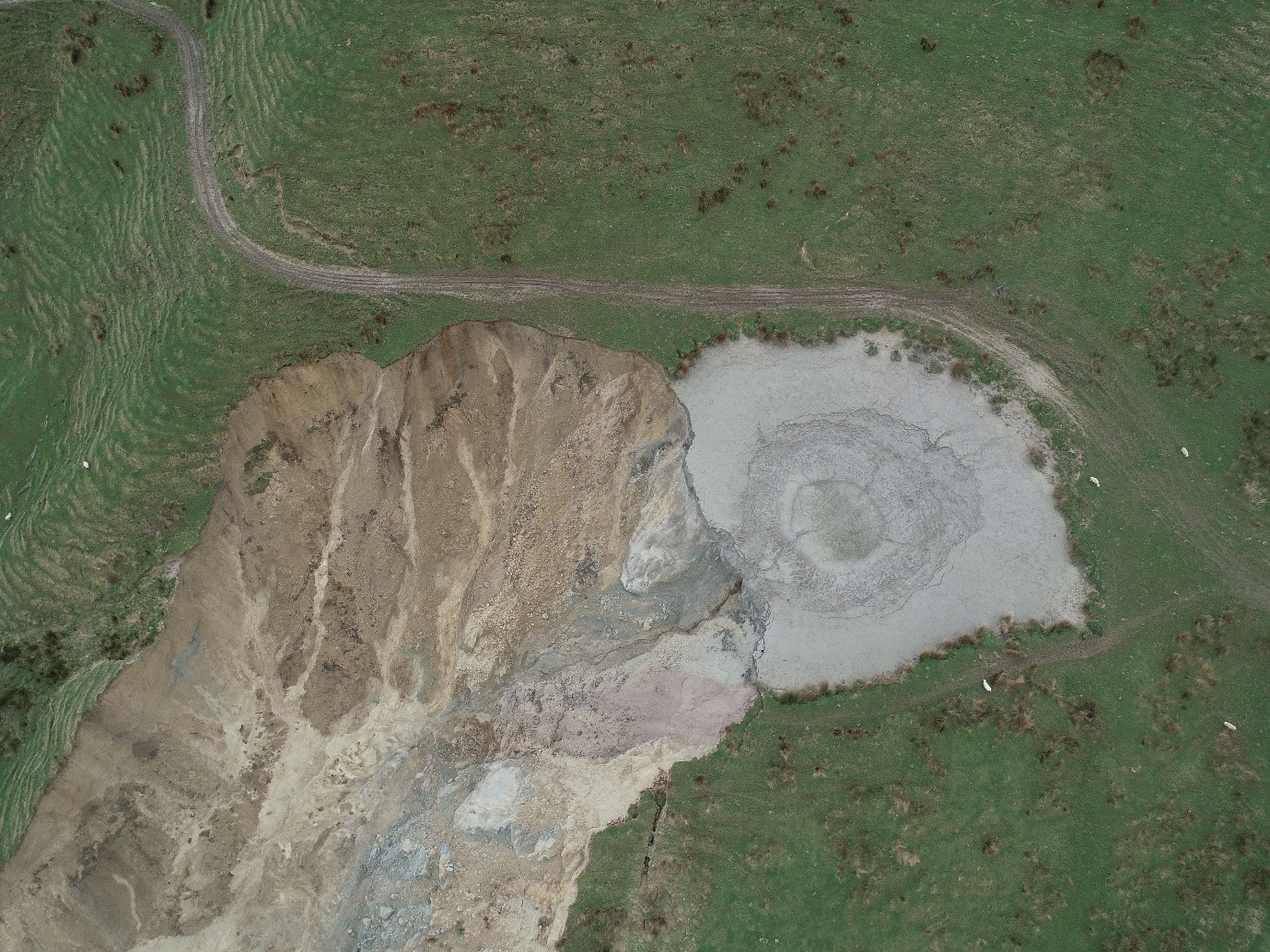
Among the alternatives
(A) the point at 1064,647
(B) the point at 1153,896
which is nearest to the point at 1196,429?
(A) the point at 1064,647

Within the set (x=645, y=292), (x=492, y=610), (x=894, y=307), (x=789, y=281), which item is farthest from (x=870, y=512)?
(x=492, y=610)

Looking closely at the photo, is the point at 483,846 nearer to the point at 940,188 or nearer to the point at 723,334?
the point at 723,334

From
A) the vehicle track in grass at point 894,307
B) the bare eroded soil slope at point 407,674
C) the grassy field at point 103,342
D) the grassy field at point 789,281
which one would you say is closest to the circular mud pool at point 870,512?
the bare eroded soil slope at point 407,674

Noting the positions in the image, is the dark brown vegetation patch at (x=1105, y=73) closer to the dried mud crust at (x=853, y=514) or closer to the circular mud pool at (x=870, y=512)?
the circular mud pool at (x=870, y=512)

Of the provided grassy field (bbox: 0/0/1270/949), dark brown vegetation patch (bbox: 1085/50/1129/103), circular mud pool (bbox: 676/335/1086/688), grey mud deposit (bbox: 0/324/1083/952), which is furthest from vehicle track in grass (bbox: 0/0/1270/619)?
dark brown vegetation patch (bbox: 1085/50/1129/103)

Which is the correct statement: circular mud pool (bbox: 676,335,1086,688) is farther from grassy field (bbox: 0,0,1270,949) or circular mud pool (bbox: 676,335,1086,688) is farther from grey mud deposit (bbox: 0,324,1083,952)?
grassy field (bbox: 0,0,1270,949)

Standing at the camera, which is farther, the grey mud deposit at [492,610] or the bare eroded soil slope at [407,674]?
the grey mud deposit at [492,610]
